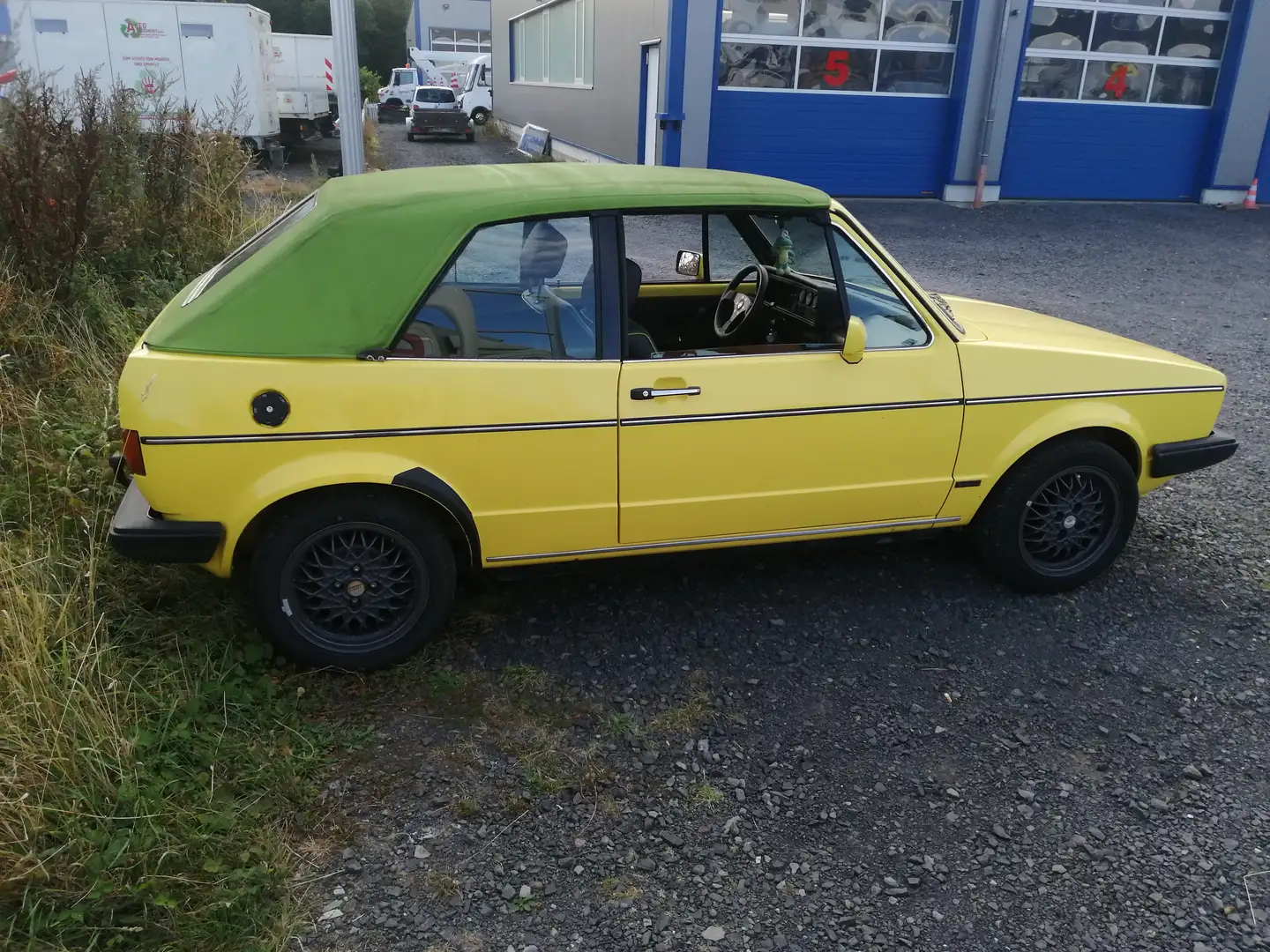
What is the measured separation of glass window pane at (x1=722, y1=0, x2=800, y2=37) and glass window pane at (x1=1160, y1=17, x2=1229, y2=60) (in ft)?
20.9

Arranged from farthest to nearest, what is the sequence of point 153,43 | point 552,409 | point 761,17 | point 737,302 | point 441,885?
→ point 153,43, point 761,17, point 737,302, point 552,409, point 441,885

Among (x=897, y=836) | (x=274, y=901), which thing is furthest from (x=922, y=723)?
(x=274, y=901)

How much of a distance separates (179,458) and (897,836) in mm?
2553

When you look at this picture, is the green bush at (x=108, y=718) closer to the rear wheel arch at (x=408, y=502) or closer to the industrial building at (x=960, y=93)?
the rear wheel arch at (x=408, y=502)

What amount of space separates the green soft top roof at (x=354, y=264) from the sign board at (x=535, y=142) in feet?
66.4

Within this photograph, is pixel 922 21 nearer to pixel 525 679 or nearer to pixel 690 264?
pixel 690 264

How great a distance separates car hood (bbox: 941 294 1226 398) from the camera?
4.04m

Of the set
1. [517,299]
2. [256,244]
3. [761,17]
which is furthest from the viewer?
[761,17]

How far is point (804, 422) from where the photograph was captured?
3834 millimetres

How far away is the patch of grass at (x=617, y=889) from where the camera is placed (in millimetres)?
2789

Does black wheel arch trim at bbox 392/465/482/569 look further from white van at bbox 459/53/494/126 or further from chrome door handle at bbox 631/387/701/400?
white van at bbox 459/53/494/126

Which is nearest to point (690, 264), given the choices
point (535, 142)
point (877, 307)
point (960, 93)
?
point (877, 307)

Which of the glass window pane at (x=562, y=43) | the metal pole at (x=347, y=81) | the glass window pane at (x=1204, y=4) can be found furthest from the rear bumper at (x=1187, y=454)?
the glass window pane at (x=562, y=43)

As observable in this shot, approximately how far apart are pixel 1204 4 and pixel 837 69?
6221 millimetres
